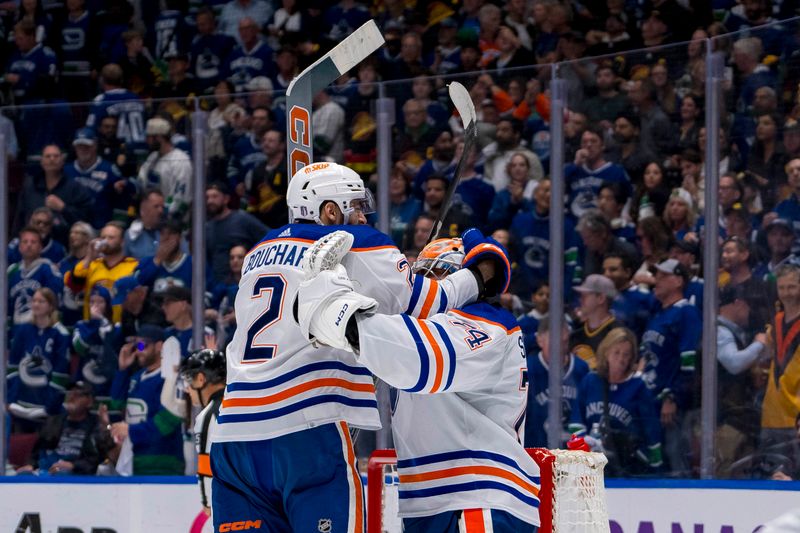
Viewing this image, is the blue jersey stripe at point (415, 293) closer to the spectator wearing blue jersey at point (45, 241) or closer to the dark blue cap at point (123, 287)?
the dark blue cap at point (123, 287)

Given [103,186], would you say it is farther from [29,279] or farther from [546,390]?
[546,390]

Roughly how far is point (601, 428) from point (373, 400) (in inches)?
83.7

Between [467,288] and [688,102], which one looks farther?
[688,102]

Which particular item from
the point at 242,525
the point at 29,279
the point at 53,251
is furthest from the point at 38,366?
the point at 242,525

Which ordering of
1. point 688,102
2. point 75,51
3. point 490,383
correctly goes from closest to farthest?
point 490,383 → point 688,102 → point 75,51

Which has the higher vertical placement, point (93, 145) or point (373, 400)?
point (93, 145)

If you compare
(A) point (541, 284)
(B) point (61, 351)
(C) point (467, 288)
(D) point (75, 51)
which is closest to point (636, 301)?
(A) point (541, 284)

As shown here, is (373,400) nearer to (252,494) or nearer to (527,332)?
(252,494)

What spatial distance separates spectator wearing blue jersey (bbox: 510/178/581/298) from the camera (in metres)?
5.21

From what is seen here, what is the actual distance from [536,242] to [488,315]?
226 cm

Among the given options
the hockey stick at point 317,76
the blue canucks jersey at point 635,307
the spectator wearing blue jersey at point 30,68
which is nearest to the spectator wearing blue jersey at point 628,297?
the blue canucks jersey at point 635,307

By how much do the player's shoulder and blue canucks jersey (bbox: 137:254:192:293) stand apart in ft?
9.70

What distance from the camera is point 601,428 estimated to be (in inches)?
198

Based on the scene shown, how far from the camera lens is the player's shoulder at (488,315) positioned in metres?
3.03
